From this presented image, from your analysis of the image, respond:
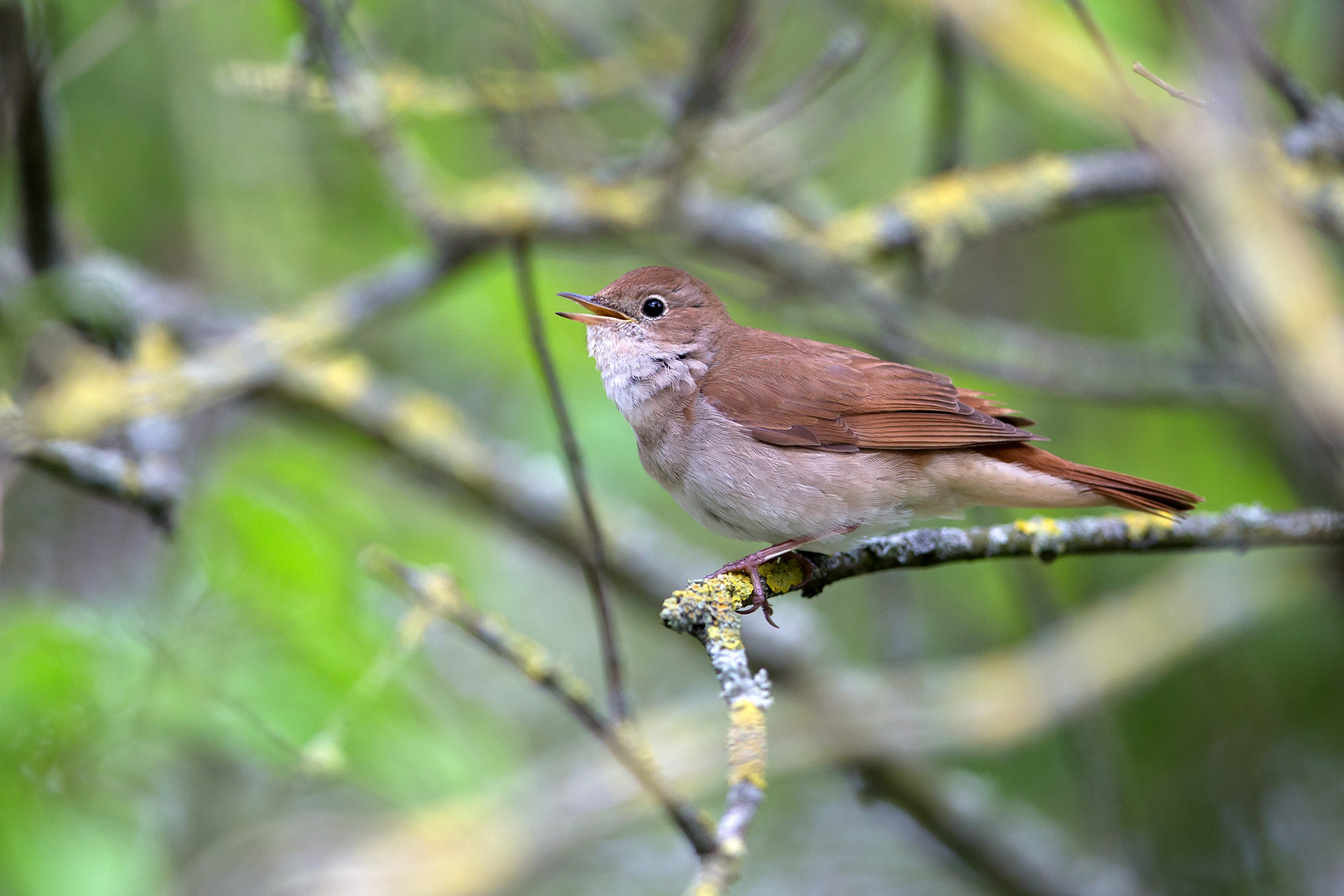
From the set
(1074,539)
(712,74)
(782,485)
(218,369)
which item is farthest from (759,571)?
(218,369)

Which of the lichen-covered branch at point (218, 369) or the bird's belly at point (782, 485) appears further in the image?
the lichen-covered branch at point (218, 369)

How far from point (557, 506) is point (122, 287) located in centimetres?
218

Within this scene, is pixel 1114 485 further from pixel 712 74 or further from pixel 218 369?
pixel 218 369

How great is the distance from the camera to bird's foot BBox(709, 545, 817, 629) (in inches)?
131

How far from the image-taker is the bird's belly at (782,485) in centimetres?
365

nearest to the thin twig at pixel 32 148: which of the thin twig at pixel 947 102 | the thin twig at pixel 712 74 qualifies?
the thin twig at pixel 712 74

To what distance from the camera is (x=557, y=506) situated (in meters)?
5.40

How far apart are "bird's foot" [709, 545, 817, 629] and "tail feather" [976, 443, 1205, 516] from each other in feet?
2.59

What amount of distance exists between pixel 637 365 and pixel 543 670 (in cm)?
148

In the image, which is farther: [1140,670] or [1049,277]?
[1049,277]

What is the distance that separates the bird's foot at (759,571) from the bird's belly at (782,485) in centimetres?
11

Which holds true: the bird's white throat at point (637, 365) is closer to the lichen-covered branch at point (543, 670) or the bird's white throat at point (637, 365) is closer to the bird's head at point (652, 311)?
the bird's head at point (652, 311)

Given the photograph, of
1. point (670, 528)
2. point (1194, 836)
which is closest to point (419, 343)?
point (670, 528)

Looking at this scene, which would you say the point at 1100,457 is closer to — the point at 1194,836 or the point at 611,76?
the point at 1194,836
